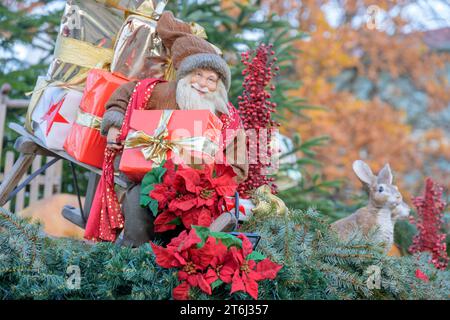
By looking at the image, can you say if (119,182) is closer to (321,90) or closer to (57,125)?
(57,125)

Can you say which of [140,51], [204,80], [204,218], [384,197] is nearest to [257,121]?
[204,80]

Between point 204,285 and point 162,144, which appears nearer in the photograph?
point 204,285

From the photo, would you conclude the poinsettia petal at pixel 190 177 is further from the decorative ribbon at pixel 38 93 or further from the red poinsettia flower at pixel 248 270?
the decorative ribbon at pixel 38 93

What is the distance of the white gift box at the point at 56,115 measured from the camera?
2.88 meters

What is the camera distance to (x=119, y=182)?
8.68 ft

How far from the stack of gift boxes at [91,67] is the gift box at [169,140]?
1.43ft

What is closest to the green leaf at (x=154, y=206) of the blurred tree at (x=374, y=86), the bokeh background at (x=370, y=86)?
the bokeh background at (x=370, y=86)

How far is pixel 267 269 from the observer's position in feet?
6.22

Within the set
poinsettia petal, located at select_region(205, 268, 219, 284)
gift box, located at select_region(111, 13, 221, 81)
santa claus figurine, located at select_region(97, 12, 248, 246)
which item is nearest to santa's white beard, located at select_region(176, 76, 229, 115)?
santa claus figurine, located at select_region(97, 12, 248, 246)

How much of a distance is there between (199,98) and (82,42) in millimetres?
842

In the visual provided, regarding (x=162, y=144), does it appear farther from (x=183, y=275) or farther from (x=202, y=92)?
(x=183, y=275)

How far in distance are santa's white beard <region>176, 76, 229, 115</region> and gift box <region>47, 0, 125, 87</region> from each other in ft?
2.05

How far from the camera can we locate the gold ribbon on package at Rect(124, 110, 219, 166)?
7.73ft
